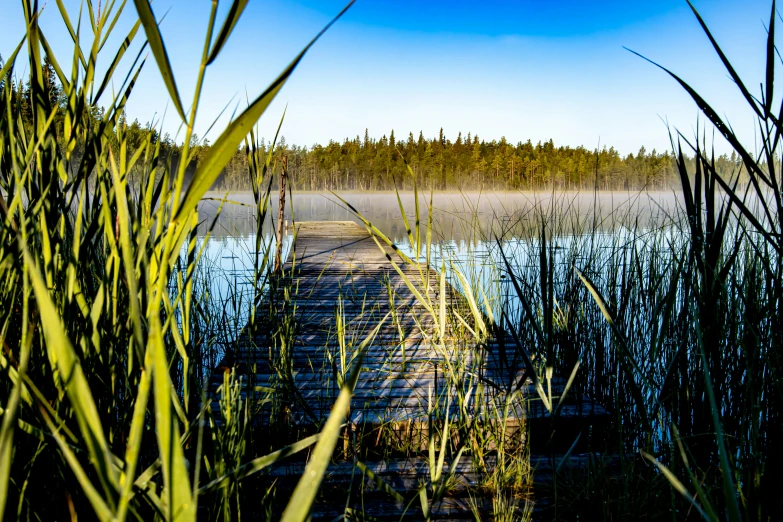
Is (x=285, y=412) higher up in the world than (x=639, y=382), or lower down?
higher up

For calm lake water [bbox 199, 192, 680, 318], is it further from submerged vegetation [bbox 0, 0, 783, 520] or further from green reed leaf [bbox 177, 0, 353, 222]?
green reed leaf [bbox 177, 0, 353, 222]

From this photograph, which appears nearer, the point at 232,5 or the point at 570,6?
the point at 232,5

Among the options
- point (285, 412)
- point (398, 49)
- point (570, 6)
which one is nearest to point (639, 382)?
point (285, 412)

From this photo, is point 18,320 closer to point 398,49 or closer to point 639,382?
point 639,382

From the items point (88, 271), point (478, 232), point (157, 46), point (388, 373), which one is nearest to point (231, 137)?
point (157, 46)

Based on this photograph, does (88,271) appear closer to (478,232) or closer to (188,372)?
(188,372)

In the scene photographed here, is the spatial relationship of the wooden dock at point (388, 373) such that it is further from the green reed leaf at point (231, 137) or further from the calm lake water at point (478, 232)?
the green reed leaf at point (231, 137)

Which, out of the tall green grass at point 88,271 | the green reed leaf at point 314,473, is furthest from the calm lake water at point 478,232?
the green reed leaf at point 314,473

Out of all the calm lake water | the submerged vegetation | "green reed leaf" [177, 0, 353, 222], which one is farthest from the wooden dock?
"green reed leaf" [177, 0, 353, 222]

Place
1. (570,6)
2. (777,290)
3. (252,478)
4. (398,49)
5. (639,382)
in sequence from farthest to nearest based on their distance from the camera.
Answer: (398,49) < (570,6) < (639,382) < (252,478) < (777,290)

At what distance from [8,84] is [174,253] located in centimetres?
44

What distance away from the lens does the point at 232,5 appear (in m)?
0.42

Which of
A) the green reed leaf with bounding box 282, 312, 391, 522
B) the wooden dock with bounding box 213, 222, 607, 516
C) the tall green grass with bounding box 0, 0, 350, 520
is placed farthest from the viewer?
the wooden dock with bounding box 213, 222, 607, 516

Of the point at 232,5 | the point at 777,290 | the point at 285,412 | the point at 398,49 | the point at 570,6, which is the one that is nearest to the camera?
the point at 232,5
